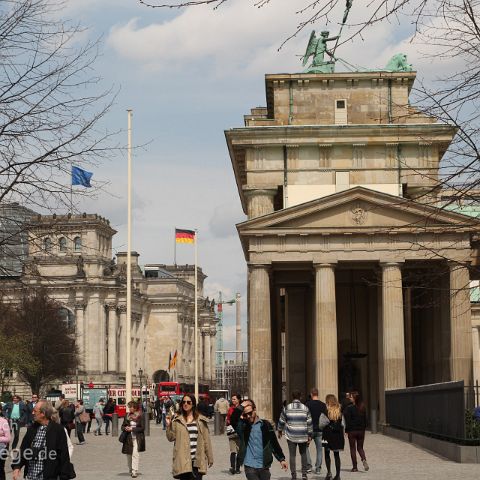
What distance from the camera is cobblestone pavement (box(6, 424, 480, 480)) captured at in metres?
30.1

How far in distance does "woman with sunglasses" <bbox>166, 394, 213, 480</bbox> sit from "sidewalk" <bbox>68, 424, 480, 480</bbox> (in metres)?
9.52

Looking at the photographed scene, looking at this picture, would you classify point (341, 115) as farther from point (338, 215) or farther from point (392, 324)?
point (392, 324)

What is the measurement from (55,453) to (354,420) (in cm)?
1565

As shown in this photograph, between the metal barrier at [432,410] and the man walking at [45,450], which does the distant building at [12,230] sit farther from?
the metal barrier at [432,410]

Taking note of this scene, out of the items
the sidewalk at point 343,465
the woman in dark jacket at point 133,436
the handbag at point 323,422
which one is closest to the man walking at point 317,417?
the sidewalk at point 343,465

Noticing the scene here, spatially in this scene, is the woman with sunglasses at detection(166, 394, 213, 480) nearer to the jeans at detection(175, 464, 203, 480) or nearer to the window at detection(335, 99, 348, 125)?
the jeans at detection(175, 464, 203, 480)

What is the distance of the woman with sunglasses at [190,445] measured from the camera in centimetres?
2017

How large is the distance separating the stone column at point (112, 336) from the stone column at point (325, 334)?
384ft

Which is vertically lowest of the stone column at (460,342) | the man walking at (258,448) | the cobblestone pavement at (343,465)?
the cobblestone pavement at (343,465)

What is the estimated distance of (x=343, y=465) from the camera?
3428 centimetres

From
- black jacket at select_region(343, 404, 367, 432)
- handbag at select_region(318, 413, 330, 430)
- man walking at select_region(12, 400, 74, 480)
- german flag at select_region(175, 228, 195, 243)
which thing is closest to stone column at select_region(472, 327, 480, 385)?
german flag at select_region(175, 228, 195, 243)

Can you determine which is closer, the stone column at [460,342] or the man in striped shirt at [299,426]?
the man in striped shirt at [299,426]

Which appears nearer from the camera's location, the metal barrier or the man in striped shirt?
the man in striped shirt

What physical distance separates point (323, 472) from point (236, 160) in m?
43.9
